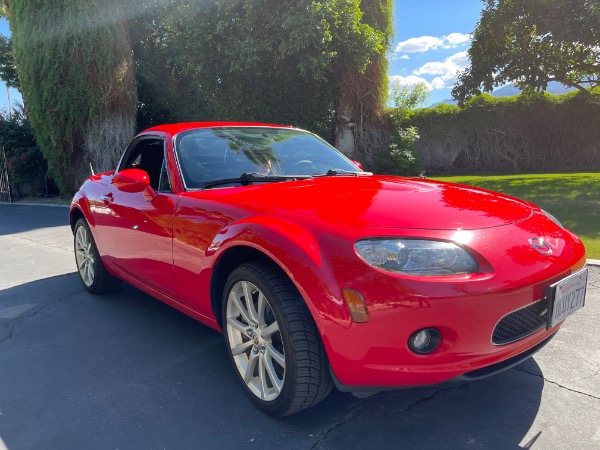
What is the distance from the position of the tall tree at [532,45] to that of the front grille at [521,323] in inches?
433

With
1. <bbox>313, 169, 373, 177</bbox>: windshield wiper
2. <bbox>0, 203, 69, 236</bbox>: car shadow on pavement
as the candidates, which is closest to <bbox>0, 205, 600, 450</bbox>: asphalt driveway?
<bbox>313, 169, 373, 177</bbox>: windshield wiper

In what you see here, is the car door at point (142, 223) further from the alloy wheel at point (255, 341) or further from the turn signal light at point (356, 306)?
the turn signal light at point (356, 306)

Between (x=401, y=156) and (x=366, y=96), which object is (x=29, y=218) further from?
(x=401, y=156)

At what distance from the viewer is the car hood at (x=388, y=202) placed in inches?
86.4

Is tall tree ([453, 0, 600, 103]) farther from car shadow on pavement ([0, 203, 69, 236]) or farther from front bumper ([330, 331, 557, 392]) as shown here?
car shadow on pavement ([0, 203, 69, 236])

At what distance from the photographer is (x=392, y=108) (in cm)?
1628

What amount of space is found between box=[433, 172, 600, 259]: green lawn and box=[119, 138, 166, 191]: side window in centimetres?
436

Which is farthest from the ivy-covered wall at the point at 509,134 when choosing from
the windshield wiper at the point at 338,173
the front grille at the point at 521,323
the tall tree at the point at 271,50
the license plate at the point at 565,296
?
the front grille at the point at 521,323

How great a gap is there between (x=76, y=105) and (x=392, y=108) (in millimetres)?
10154

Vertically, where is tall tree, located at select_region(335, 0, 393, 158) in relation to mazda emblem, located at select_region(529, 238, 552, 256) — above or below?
above

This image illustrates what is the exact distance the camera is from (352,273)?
1967 mm

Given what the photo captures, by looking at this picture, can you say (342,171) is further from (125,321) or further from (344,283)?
(125,321)

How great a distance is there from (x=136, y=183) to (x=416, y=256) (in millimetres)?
2075

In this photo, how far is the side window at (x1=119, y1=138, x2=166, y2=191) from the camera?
3.70 m
